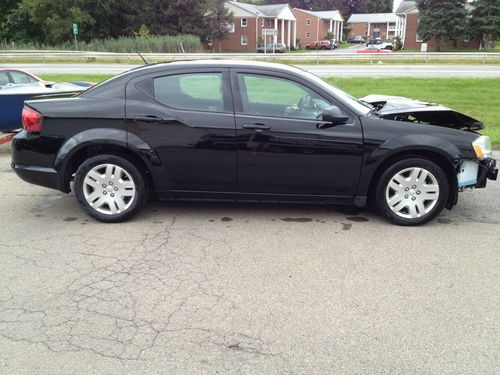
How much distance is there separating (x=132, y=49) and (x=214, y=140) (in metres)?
38.6

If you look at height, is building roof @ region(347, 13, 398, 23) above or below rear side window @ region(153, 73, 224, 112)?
above

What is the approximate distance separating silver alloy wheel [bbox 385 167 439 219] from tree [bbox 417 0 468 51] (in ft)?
154

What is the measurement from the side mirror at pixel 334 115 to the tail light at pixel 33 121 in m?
2.95

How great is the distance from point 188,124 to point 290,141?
1055 millimetres

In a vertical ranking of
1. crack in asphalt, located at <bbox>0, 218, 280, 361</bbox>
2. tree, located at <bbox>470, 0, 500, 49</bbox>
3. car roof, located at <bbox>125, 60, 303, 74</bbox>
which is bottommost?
crack in asphalt, located at <bbox>0, 218, 280, 361</bbox>

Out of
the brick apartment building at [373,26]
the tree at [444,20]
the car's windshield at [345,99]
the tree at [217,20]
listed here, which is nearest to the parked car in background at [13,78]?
the car's windshield at [345,99]

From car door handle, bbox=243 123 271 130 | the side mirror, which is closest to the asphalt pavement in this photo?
the side mirror

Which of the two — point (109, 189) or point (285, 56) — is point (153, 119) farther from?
point (285, 56)

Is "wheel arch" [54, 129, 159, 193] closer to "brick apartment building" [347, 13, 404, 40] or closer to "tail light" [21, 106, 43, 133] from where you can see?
"tail light" [21, 106, 43, 133]

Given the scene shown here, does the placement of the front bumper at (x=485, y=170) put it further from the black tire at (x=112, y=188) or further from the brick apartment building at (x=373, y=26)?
the brick apartment building at (x=373, y=26)

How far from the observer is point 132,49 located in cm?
4034

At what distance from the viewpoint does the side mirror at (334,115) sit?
4637mm

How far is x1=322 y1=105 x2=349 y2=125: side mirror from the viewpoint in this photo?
4637 mm

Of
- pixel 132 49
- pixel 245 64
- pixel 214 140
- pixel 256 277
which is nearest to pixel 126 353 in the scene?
pixel 256 277
